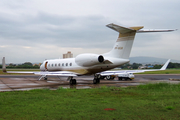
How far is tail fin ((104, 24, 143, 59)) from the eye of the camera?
18.6 m

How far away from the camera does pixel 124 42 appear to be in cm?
1919

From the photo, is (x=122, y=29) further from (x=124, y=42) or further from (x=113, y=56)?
(x=113, y=56)

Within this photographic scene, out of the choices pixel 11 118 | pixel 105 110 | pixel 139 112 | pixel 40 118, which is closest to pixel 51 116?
pixel 40 118

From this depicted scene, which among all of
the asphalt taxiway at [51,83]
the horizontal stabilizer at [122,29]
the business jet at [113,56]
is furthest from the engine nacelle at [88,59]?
the horizontal stabilizer at [122,29]

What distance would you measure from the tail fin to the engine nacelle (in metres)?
1.74

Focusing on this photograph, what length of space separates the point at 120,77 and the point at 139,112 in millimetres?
23321

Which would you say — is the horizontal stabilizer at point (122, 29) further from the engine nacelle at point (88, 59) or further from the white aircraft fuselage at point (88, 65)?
the engine nacelle at point (88, 59)

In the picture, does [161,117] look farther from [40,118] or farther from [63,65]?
[63,65]

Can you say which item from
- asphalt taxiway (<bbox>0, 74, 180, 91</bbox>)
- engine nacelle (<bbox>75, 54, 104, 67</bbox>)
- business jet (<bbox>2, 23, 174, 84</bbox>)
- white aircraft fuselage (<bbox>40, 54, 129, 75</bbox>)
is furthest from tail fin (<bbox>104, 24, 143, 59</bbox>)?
asphalt taxiway (<bbox>0, 74, 180, 91</bbox>)

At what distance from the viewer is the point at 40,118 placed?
554cm

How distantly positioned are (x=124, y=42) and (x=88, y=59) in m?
4.18

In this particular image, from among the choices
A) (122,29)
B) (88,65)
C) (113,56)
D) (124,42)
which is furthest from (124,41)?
(88,65)

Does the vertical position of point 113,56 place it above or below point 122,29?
below

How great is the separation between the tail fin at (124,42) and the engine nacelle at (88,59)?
174 centimetres
